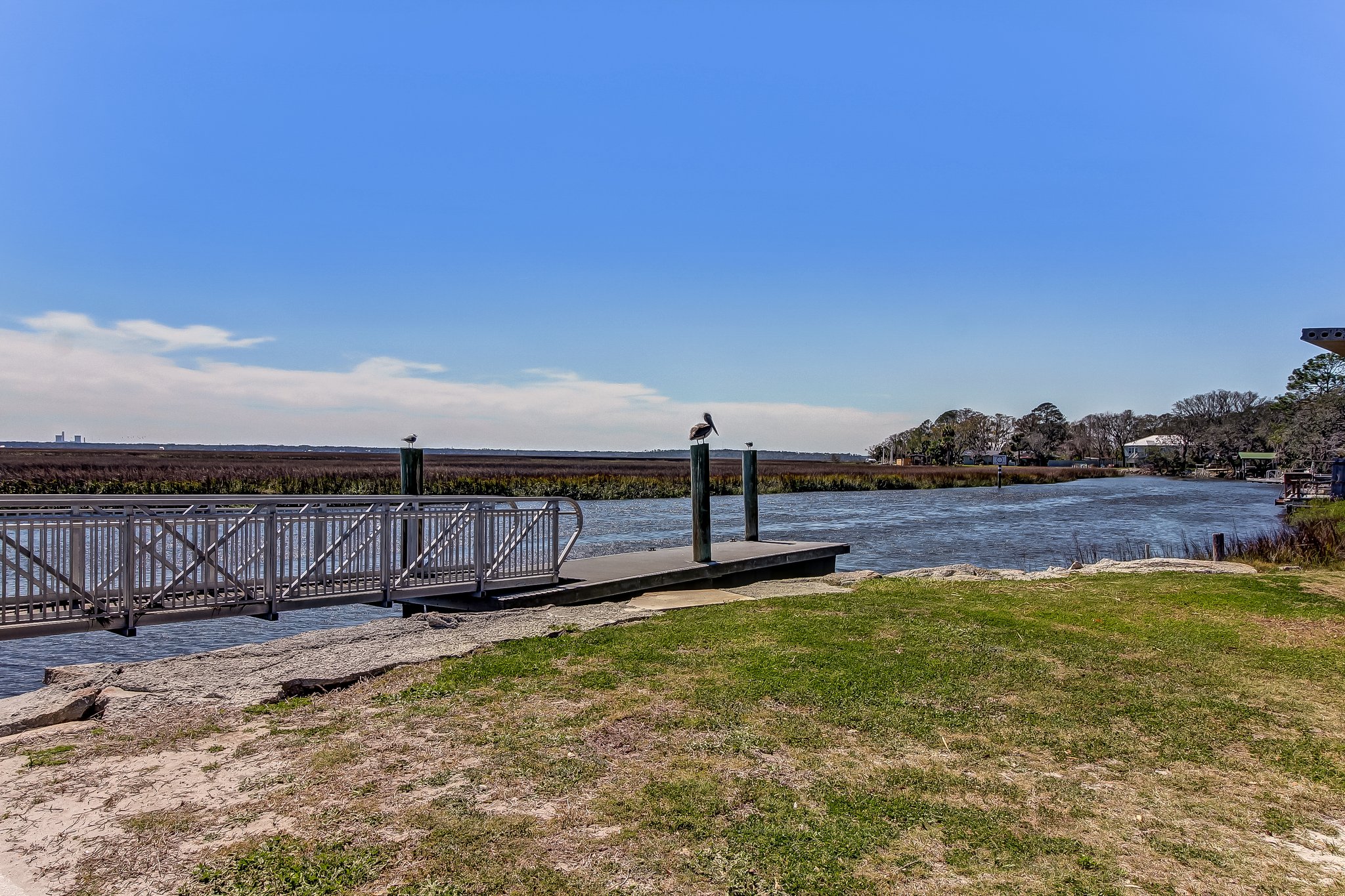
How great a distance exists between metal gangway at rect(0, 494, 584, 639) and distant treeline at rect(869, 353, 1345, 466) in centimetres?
6124

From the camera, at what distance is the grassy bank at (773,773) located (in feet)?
11.8

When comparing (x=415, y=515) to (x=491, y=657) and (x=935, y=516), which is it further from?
(x=935, y=516)

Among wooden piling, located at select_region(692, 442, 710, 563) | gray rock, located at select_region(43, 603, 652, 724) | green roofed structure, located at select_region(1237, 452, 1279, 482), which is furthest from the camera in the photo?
green roofed structure, located at select_region(1237, 452, 1279, 482)

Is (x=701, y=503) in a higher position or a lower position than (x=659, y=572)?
higher

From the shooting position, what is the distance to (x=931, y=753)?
498 cm

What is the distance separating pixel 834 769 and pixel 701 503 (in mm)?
8767

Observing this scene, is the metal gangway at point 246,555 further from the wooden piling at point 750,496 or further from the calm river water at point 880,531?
the wooden piling at point 750,496

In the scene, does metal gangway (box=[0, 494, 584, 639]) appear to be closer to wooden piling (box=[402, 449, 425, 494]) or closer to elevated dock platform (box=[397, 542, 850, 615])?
elevated dock platform (box=[397, 542, 850, 615])

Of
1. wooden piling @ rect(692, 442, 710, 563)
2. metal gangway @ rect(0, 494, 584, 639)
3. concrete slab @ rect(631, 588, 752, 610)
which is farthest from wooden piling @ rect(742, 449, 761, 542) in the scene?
metal gangway @ rect(0, 494, 584, 639)

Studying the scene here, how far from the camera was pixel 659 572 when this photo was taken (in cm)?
1243

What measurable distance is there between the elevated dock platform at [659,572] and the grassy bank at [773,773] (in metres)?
2.51

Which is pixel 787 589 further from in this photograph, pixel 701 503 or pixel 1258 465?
pixel 1258 465

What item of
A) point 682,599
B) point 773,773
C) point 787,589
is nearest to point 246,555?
point 682,599

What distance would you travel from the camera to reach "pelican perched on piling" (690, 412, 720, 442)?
1380cm
